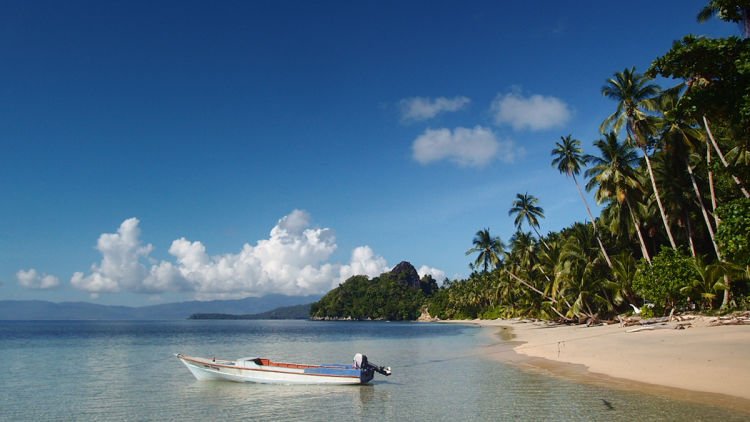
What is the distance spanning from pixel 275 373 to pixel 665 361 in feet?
56.0

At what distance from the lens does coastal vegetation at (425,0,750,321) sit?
44.5 ft

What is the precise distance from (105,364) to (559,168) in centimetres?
4528

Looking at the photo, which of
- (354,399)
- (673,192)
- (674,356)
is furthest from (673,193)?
Answer: (354,399)

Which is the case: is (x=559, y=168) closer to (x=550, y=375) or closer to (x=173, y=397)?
(x=550, y=375)

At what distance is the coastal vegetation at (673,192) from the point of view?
13.6m

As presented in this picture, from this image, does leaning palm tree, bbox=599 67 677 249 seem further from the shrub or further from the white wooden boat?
the white wooden boat

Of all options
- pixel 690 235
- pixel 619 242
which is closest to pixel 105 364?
pixel 690 235

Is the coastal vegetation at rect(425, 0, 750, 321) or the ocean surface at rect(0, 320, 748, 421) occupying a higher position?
the coastal vegetation at rect(425, 0, 750, 321)

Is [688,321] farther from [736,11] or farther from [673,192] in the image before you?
[736,11]

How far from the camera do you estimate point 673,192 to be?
37969mm

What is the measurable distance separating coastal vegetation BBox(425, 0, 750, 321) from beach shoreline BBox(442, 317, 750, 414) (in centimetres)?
382

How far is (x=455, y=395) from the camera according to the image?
17922 millimetres

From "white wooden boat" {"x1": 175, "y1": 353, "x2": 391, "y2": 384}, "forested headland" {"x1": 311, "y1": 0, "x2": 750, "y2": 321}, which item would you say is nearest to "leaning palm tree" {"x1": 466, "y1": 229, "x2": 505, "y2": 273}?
"forested headland" {"x1": 311, "y1": 0, "x2": 750, "y2": 321}

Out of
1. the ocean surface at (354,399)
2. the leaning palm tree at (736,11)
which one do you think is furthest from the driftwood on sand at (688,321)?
the leaning palm tree at (736,11)
